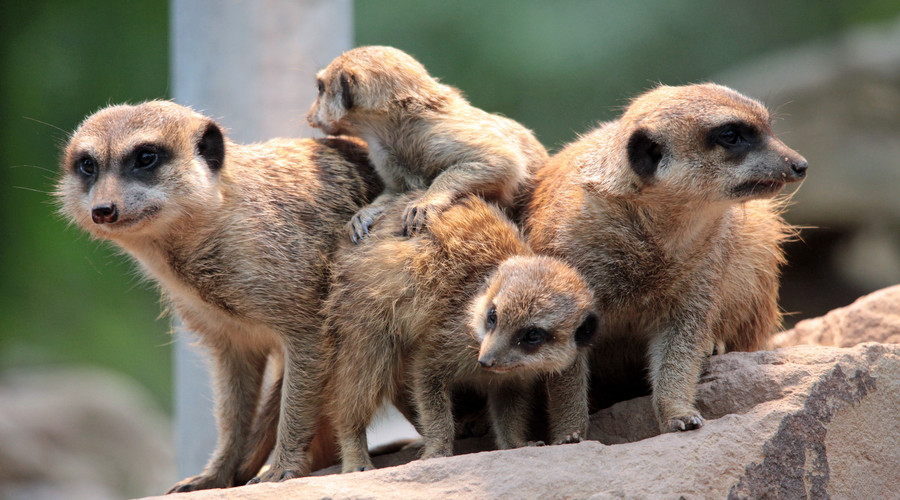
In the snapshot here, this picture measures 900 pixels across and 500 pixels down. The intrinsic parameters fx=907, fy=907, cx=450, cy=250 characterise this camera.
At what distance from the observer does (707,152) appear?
11.4 feet

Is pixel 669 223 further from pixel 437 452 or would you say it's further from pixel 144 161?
pixel 144 161

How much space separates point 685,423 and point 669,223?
0.81 meters

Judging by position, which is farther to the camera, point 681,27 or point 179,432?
point 681,27

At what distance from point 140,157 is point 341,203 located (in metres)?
0.96

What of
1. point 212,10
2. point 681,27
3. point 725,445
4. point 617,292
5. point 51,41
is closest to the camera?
point 725,445

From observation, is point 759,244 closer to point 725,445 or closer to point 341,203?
point 725,445

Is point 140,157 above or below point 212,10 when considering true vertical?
below

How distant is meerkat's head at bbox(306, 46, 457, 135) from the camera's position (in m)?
4.20

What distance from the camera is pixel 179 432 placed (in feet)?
19.8

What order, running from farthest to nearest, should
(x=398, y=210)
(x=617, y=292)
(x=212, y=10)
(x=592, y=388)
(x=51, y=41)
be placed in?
(x=51, y=41)
(x=212, y=10)
(x=592, y=388)
(x=398, y=210)
(x=617, y=292)

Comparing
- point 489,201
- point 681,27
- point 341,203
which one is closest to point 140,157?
point 341,203

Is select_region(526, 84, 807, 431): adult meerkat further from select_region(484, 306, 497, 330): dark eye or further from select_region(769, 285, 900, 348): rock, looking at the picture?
select_region(769, 285, 900, 348): rock

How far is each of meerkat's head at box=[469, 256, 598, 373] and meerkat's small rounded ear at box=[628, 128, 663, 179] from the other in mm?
494

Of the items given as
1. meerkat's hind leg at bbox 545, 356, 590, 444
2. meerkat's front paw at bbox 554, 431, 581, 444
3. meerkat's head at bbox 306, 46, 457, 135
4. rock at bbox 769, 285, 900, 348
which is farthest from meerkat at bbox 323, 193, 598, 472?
rock at bbox 769, 285, 900, 348
